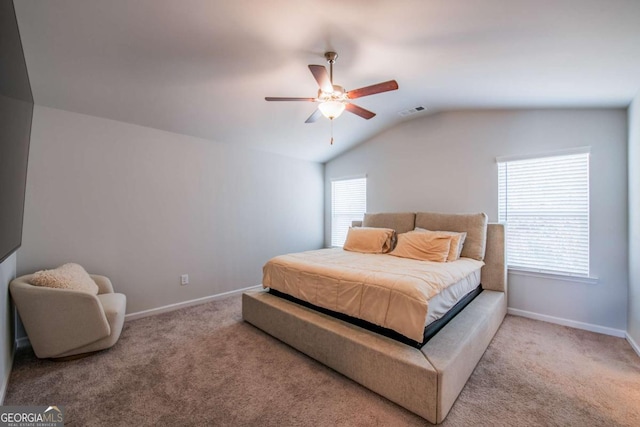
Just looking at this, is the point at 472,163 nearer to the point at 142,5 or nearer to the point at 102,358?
the point at 142,5

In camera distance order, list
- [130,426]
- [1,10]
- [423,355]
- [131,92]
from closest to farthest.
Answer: [1,10], [130,426], [423,355], [131,92]

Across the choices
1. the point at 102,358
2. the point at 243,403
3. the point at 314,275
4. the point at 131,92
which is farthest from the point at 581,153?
the point at 102,358

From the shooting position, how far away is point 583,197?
2871 millimetres

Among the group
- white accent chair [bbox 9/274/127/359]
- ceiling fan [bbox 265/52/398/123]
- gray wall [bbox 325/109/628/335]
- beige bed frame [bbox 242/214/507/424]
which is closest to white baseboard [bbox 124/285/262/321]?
white accent chair [bbox 9/274/127/359]

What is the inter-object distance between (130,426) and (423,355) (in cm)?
189

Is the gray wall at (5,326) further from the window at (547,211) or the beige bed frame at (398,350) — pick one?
the window at (547,211)

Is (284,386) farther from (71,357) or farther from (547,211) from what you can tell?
(547,211)

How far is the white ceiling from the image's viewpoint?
67.1 inches

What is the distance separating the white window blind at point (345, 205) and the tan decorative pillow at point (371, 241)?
1097 mm

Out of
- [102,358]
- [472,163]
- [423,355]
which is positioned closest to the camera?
[423,355]

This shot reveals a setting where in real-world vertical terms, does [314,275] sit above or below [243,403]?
above

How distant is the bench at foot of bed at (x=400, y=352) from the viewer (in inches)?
63.5

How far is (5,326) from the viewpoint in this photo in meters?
2.03

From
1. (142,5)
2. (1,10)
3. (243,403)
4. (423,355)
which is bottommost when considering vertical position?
(243,403)
